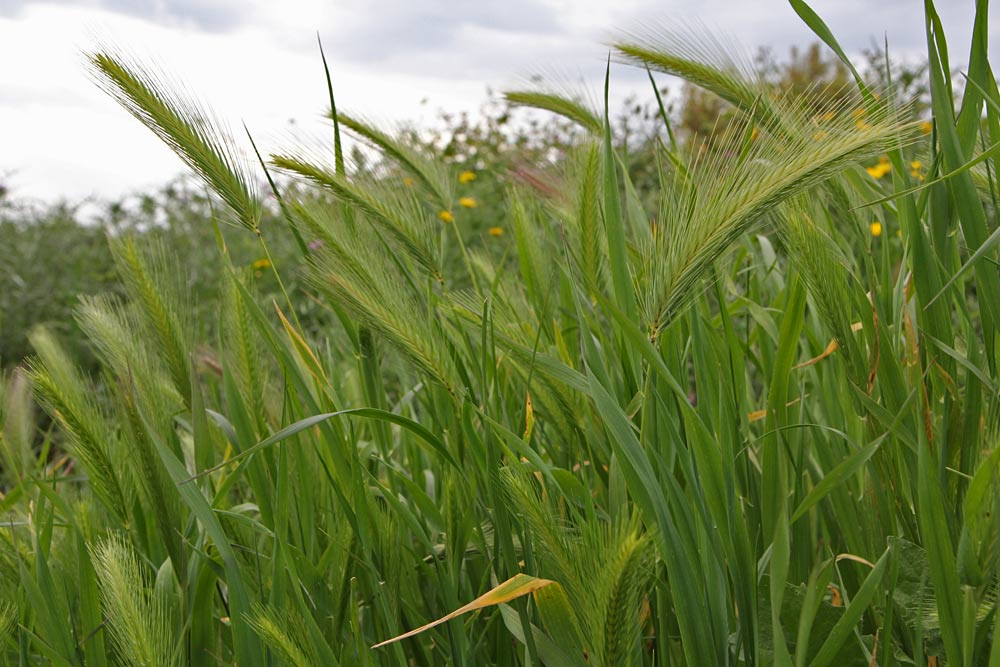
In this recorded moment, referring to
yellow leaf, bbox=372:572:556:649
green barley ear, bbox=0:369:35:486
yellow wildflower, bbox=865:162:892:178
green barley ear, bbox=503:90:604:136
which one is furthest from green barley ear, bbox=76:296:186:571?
yellow wildflower, bbox=865:162:892:178

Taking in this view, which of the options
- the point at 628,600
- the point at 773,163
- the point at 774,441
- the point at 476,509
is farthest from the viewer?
the point at 476,509

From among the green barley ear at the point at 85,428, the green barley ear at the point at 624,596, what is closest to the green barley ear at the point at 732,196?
the green barley ear at the point at 624,596

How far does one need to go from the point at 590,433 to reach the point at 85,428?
643 mm

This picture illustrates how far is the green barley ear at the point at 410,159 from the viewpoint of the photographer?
1.43 m

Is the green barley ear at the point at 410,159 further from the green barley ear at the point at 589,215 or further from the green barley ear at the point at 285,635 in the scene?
the green barley ear at the point at 285,635

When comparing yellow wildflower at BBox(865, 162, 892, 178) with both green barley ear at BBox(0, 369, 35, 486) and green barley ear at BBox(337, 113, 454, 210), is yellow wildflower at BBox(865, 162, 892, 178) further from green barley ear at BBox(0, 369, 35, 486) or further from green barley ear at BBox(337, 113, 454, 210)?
green barley ear at BBox(0, 369, 35, 486)

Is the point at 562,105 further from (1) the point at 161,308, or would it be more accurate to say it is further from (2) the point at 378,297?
(1) the point at 161,308

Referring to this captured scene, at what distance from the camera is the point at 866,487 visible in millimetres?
1156

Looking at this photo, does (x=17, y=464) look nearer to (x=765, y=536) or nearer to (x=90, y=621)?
(x=90, y=621)

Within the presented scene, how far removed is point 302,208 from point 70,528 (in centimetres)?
62

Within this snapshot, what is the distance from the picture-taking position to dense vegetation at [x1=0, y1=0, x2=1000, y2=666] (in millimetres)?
851

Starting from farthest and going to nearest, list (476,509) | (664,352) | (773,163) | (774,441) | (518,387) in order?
1. (518,387)
2. (476,509)
3. (664,352)
4. (774,441)
5. (773,163)

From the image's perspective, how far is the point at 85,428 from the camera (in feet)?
3.72

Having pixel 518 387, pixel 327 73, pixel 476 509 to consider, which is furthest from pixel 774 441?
pixel 327 73
